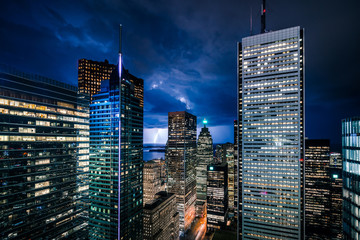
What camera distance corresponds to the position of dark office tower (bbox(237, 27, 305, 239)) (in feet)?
299

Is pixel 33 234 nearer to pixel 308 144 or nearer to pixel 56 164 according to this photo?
pixel 56 164

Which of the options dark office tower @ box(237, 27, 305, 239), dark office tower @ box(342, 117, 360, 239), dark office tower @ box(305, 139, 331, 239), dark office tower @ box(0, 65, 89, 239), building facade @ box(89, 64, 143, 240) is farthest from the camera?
dark office tower @ box(305, 139, 331, 239)

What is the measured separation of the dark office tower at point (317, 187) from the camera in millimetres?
134375

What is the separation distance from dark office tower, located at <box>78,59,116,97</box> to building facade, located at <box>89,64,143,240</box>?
354 ft

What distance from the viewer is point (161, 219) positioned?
103 metres

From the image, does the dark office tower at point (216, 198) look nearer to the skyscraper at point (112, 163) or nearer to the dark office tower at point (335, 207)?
the skyscraper at point (112, 163)

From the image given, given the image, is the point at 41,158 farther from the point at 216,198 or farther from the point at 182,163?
the point at 182,163

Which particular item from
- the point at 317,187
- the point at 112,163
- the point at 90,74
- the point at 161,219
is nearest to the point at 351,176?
the point at 112,163

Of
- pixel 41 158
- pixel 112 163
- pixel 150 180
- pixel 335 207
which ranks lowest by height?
pixel 335 207

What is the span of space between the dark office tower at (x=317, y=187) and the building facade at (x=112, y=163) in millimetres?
136662

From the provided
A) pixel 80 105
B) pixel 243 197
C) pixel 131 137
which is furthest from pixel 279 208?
pixel 80 105

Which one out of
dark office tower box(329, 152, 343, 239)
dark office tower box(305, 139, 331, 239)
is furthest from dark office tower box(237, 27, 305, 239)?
dark office tower box(329, 152, 343, 239)

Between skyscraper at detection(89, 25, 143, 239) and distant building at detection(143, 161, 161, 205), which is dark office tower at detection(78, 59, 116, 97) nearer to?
distant building at detection(143, 161, 161, 205)

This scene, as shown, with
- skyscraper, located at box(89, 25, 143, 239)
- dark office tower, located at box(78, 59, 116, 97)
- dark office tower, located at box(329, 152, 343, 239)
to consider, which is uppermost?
dark office tower, located at box(78, 59, 116, 97)
